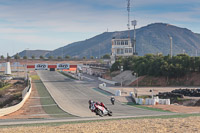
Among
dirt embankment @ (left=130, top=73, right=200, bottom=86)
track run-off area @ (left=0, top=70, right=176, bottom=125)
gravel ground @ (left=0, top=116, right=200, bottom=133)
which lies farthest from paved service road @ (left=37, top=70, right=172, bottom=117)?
dirt embankment @ (left=130, top=73, right=200, bottom=86)

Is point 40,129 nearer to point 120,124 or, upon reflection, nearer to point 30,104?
point 120,124

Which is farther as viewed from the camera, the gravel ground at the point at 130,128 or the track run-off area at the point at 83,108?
the track run-off area at the point at 83,108

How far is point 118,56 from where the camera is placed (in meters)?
119

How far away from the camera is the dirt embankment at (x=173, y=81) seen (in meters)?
73.3

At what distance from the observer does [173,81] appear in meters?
75.8

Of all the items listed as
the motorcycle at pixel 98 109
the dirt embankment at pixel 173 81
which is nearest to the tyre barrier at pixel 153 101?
the motorcycle at pixel 98 109

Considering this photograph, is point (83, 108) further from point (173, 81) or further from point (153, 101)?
point (173, 81)

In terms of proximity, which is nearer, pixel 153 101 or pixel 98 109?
pixel 98 109

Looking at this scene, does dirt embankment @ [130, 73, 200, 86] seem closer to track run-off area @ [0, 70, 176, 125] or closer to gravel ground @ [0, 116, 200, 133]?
track run-off area @ [0, 70, 176, 125]

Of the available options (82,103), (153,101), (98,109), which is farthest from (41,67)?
(98,109)

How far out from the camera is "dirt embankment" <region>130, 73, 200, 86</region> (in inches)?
2887

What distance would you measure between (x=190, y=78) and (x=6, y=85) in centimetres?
5353

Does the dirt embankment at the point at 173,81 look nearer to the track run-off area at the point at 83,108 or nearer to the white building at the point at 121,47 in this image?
the track run-off area at the point at 83,108

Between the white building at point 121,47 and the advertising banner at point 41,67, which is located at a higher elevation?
the white building at point 121,47
